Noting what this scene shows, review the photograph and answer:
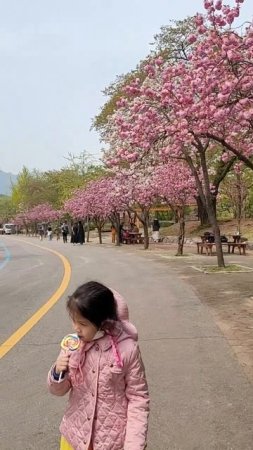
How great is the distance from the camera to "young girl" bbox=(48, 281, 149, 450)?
277cm

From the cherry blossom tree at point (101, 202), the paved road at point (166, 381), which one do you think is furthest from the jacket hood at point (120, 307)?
the cherry blossom tree at point (101, 202)

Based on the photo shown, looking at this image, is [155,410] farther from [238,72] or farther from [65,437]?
[238,72]

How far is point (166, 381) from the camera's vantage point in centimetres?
598

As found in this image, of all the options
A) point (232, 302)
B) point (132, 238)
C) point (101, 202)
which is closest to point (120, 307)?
point (232, 302)

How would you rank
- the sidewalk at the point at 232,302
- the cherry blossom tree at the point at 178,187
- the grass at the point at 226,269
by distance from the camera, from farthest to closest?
the cherry blossom tree at the point at 178,187, the grass at the point at 226,269, the sidewalk at the point at 232,302

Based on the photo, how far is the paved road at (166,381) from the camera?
176 inches

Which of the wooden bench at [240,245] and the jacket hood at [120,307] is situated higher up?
the jacket hood at [120,307]

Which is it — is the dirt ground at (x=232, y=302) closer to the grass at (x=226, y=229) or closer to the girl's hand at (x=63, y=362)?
the girl's hand at (x=63, y=362)

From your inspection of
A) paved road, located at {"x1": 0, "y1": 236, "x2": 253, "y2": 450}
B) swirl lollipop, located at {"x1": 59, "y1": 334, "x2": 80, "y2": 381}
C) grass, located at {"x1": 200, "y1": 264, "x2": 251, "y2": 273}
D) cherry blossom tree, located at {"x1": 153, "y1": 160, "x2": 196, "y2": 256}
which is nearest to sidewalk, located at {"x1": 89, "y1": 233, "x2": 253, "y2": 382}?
paved road, located at {"x1": 0, "y1": 236, "x2": 253, "y2": 450}

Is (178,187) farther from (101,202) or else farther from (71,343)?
(71,343)

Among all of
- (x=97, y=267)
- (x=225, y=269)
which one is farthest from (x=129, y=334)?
(x=97, y=267)

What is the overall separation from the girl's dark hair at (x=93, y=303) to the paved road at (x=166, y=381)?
1875mm

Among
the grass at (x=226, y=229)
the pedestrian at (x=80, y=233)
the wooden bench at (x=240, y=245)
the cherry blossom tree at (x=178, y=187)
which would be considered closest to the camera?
the wooden bench at (x=240, y=245)

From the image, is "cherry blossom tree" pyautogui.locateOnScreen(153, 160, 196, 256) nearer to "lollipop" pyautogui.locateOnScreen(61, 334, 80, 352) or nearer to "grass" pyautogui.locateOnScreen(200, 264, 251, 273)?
"grass" pyautogui.locateOnScreen(200, 264, 251, 273)
